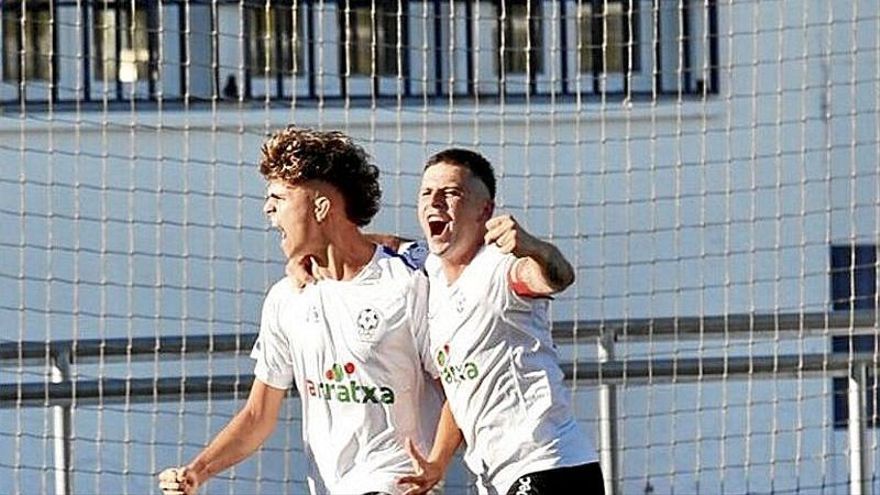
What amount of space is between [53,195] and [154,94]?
87 centimetres

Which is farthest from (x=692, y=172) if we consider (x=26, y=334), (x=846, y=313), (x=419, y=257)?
(x=419, y=257)

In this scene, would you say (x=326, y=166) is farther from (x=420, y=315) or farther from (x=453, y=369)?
(x=453, y=369)

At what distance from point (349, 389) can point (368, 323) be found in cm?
14

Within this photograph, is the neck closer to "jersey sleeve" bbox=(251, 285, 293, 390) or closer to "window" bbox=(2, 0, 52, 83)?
"jersey sleeve" bbox=(251, 285, 293, 390)

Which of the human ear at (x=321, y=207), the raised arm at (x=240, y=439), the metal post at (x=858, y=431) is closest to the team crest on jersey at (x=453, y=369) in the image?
the human ear at (x=321, y=207)

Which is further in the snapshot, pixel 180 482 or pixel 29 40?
pixel 29 40

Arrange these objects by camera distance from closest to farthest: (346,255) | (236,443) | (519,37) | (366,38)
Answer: (346,255)
(236,443)
(519,37)
(366,38)

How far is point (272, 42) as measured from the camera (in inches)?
333

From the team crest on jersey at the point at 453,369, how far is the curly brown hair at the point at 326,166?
0.34 meters

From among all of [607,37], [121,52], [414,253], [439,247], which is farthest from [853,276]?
[439,247]

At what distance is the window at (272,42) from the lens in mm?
8289

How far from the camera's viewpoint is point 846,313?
6.45 m

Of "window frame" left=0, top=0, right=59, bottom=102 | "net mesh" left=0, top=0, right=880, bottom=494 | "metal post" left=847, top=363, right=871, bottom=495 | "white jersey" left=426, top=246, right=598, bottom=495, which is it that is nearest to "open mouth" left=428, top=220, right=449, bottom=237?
"white jersey" left=426, top=246, right=598, bottom=495

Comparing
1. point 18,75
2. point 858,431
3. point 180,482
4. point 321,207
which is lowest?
point 858,431
